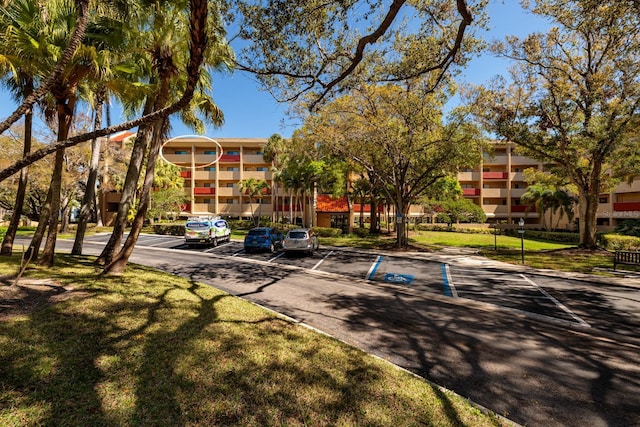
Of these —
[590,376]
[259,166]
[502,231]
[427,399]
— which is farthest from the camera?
[259,166]

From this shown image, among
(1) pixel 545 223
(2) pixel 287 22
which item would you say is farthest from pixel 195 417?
(1) pixel 545 223

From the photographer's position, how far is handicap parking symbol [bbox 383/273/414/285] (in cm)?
1172

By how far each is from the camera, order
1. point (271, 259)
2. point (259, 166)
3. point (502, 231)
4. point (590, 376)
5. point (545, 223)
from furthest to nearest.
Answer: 1. point (259, 166)
2. point (545, 223)
3. point (502, 231)
4. point (271, 259)
5. point (590, 376)

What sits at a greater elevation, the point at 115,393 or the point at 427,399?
the point at 115,393

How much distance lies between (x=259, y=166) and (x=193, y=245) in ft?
100

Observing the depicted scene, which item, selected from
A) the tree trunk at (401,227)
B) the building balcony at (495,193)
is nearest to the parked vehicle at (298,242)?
the tree trunk at (401,227)

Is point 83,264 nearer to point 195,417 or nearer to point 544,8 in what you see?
point 195,417

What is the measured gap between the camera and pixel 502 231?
4225 centimetres

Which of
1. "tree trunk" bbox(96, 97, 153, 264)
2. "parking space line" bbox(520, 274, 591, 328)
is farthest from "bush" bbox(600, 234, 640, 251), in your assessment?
"tree trunk" bbox(96, 97, 153, 264)

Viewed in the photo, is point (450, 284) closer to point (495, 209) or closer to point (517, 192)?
point (495, 209)

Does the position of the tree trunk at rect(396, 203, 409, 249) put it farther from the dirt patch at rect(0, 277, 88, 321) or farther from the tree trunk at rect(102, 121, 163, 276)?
A: the dirt patch at rect(0, 277, 88, 321)

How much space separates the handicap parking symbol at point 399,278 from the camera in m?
11.7

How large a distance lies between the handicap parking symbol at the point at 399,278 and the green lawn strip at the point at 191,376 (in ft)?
21.6

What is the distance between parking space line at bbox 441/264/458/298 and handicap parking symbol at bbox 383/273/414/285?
4.31 ft
